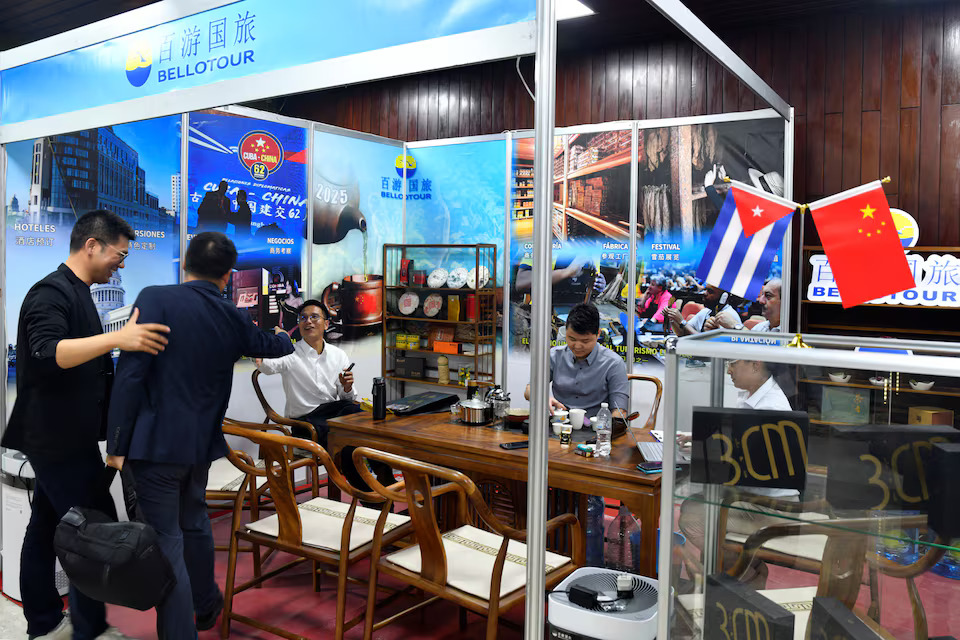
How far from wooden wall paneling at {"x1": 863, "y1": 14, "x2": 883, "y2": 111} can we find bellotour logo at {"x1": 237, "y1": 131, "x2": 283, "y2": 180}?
4207 millimetres

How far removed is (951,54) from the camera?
4.97 metres

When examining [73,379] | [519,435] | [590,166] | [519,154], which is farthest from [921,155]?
[73,379]

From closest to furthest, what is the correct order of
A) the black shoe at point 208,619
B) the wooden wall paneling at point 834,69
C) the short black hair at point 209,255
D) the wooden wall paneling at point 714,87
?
the short black hair at point 209,255 → the black shoe at point 208,619 → the wooden wall paneling at point 834,69 → the wooden wall paneling at point 714,87

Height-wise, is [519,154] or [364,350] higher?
→ [519,154]

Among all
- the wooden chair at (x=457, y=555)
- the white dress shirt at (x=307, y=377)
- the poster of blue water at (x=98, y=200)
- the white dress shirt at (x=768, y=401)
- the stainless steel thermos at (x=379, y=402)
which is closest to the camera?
the white dress shirt at (x=768, y=401)

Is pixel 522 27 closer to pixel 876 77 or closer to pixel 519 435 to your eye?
pixel 519 435

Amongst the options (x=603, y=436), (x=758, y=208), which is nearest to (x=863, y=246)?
(x=758, y=208)

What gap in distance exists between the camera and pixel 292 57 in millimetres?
2422

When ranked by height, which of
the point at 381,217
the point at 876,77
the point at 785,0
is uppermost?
the point at 785,0

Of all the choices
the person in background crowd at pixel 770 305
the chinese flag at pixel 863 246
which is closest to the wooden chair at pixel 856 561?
the chinese flag at pixel 863 246

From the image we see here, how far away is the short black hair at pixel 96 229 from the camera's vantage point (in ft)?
9.56

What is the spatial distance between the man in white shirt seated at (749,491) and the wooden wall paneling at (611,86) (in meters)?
4.85

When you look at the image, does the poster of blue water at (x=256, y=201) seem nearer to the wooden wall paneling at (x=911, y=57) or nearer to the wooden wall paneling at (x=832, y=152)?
the wooden wall paneling at (x=832, y=152)

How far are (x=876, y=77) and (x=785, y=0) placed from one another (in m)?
0.89
